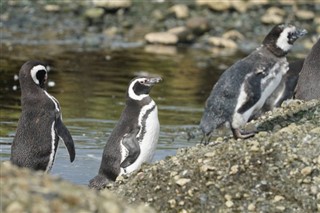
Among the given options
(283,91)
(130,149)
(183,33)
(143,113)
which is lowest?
(183,33)

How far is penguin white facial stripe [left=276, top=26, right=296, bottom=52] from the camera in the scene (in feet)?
32.5

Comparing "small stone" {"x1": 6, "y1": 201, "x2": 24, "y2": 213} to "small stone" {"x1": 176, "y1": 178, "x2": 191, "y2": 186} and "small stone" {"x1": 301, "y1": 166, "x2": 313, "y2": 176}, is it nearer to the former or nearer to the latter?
"small stone" {"x1": 176, "y1": 178, "x2": 191, "y2": 186}

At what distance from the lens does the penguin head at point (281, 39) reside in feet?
32.4

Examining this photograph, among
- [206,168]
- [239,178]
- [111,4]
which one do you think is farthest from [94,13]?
[239,178]

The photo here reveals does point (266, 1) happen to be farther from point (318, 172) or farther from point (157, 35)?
point (318, 172)

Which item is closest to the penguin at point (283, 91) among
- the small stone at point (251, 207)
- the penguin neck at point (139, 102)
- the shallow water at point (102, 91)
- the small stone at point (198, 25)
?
the shallow water at point (102, 91)

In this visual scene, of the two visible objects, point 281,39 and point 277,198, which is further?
point 281,39

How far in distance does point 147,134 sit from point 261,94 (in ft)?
3.78

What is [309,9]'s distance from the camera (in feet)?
81.7

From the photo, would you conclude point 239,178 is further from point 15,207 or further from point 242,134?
point 15,207

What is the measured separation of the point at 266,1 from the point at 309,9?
108 cm

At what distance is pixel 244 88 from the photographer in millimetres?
9211

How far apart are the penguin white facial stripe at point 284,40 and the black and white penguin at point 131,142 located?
1499 mm

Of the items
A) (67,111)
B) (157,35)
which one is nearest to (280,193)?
(67,111)
